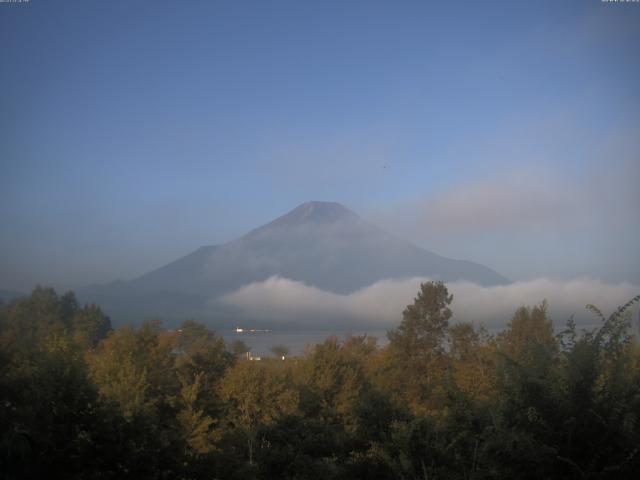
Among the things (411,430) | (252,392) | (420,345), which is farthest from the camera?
(420,345)

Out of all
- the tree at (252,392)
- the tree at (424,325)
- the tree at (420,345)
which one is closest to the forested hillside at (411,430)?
the tree at (252,392)

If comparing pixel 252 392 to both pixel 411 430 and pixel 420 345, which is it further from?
pixel 411 430

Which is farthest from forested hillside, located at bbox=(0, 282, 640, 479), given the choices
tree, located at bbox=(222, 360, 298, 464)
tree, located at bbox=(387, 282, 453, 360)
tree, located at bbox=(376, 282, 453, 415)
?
tree, located at bbox=(387, 282, 453, 360)

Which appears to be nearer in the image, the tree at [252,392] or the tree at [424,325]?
the tree at [252,392]

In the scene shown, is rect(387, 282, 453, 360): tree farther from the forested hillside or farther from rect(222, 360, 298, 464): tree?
the forested hillside

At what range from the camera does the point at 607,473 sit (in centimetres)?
638

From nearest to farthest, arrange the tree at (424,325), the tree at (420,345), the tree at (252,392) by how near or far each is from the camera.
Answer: the tree at (252,392) < the tree at (420,345) < the tree at (424,325)

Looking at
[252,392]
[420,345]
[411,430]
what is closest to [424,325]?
[420,345]

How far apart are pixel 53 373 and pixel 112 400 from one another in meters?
1.28

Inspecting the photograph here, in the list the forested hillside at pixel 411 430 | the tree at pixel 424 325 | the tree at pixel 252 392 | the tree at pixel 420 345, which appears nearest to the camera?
the forested hillside at pixel 411 430

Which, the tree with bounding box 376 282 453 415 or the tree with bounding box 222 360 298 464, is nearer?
the tree with bounding box 222 360 298 464

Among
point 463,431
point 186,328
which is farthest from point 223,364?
point 186,328

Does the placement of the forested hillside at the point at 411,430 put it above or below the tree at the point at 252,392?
above

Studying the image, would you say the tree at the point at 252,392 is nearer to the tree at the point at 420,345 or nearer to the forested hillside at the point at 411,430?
the tree at the point at 420,345
